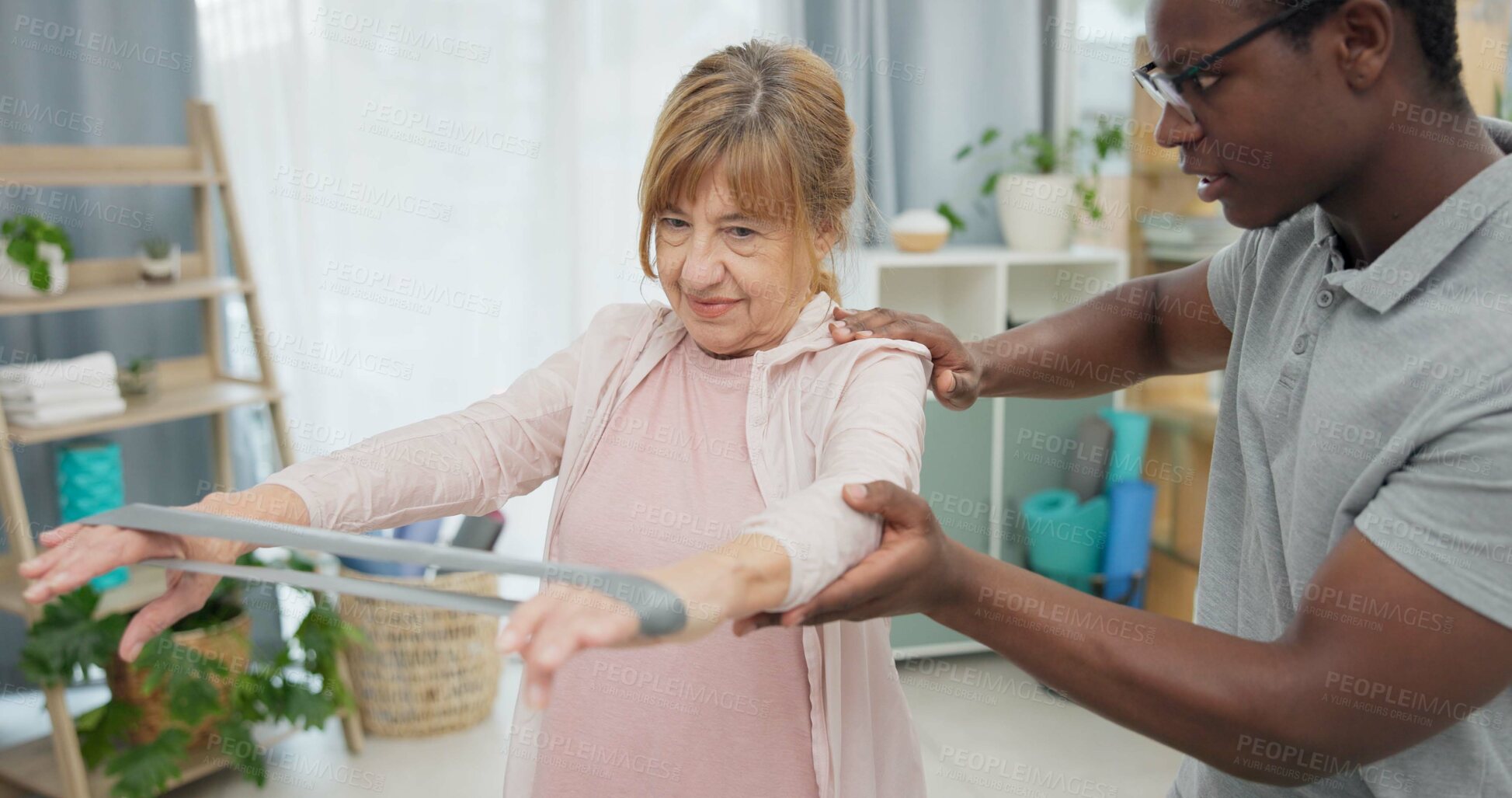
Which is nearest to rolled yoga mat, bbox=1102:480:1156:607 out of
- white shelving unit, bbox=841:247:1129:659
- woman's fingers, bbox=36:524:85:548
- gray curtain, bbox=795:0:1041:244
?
white shelving unit, bbox=841:247:1129:659

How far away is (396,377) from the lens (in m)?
3.26

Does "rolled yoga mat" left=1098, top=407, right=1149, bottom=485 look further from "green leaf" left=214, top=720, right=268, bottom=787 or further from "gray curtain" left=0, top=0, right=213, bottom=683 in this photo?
"gray curtain" left=0, top=0, right=213, bottom=683

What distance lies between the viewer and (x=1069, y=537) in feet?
10.5

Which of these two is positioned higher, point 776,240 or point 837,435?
point 776,240

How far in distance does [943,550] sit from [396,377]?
2.61m

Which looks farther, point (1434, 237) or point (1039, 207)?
point (1039, 207)

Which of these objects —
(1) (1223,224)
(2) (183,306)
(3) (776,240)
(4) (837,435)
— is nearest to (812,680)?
(4) (837,435)

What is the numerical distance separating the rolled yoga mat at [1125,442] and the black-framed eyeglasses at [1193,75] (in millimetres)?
2256

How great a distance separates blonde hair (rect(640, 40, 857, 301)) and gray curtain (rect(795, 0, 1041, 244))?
223cm

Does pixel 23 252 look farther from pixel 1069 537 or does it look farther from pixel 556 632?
pixel 1069 537

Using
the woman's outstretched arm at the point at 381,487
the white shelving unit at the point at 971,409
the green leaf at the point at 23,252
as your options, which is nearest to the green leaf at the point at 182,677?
the green leaf at the point at 23,252

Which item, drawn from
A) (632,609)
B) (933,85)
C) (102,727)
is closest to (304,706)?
(102,727)

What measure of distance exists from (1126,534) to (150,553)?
271 cm

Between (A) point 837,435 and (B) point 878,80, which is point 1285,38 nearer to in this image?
(A) point 837,435
